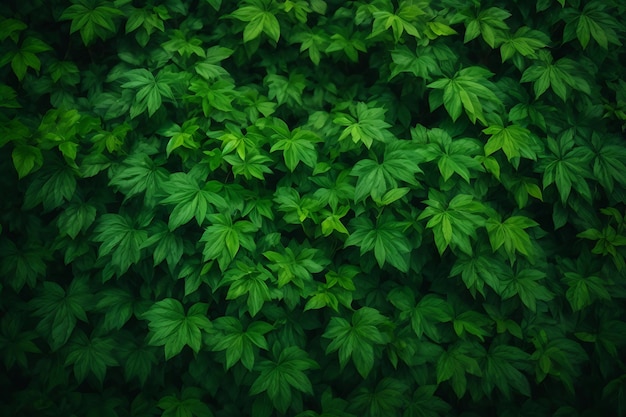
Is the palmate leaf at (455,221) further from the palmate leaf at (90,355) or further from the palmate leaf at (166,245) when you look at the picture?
the palmate leaf at (90,355)

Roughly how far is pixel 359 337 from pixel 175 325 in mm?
1076

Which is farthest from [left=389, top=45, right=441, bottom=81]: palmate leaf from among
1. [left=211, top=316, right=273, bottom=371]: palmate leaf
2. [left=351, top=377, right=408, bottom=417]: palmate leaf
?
[left=351, top=377, right=408, bottom=417]: palmate leaf

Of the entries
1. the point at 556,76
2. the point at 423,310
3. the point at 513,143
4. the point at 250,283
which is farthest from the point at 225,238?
the point at 556,76

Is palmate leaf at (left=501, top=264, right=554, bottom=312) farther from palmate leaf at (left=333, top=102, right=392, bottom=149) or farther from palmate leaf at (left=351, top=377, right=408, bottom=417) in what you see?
palmate leaf at (left=333, top=102, right=392, bottom=149)

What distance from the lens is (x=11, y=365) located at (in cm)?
328

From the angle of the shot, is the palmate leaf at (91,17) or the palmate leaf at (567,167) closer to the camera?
the palmate leaf at (567,167)

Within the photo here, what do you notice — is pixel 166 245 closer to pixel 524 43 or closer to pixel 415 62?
pixel 415 62

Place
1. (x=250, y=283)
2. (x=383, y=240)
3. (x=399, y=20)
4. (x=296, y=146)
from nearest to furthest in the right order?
(x=250, y=283)
(x=383, y=240)
(x=296, y=146)
(x=399, y=20)

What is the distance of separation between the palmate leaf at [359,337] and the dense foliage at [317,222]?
0.02 metres

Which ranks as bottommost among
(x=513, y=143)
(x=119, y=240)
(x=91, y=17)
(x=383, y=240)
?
(x=119, y=240)

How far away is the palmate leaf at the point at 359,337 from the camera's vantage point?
10.0 ft

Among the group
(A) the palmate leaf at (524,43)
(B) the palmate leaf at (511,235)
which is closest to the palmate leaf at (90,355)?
(B) the palmate leaf at (511,235)

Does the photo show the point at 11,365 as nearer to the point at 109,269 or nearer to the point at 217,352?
the point at 109,269

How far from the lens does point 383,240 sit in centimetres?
317
